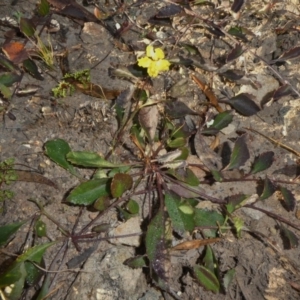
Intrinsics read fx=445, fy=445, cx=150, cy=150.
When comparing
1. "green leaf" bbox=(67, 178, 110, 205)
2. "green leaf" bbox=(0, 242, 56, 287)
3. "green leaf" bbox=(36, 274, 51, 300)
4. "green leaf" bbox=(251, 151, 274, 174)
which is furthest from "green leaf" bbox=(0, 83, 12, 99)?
"green leaf" bbox=(251, 151, 274, 174)

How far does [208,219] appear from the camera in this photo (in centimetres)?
167

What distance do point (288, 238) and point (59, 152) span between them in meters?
0.93

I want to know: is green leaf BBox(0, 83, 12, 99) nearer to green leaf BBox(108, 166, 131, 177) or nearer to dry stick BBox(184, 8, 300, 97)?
green leaf BBox(108, 166, 131, 177)

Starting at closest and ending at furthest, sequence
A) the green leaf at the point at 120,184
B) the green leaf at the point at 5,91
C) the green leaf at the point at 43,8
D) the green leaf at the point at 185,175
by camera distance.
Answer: the green leaf at the point at 120,184 → the green leaf at the point at 185,175 → the green leaf at the point at 5,91 → the green leaf at the point at 43,8

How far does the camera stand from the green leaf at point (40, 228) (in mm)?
1632

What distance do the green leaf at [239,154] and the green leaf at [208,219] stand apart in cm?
21

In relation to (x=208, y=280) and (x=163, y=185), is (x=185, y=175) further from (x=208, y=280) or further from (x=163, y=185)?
(x=208, y=280)

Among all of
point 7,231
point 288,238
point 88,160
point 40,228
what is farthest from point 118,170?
point 288,238

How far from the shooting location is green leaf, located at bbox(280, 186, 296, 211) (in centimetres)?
167

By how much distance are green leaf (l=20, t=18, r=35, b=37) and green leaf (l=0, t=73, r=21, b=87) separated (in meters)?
0.19

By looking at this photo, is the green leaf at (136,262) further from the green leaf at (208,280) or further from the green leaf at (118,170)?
the green leaf at (118,170)

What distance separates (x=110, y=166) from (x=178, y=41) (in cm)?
75

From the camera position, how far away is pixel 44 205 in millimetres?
1721

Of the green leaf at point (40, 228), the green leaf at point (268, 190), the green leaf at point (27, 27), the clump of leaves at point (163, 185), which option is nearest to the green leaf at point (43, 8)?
the green leaf at point (27, 27)
